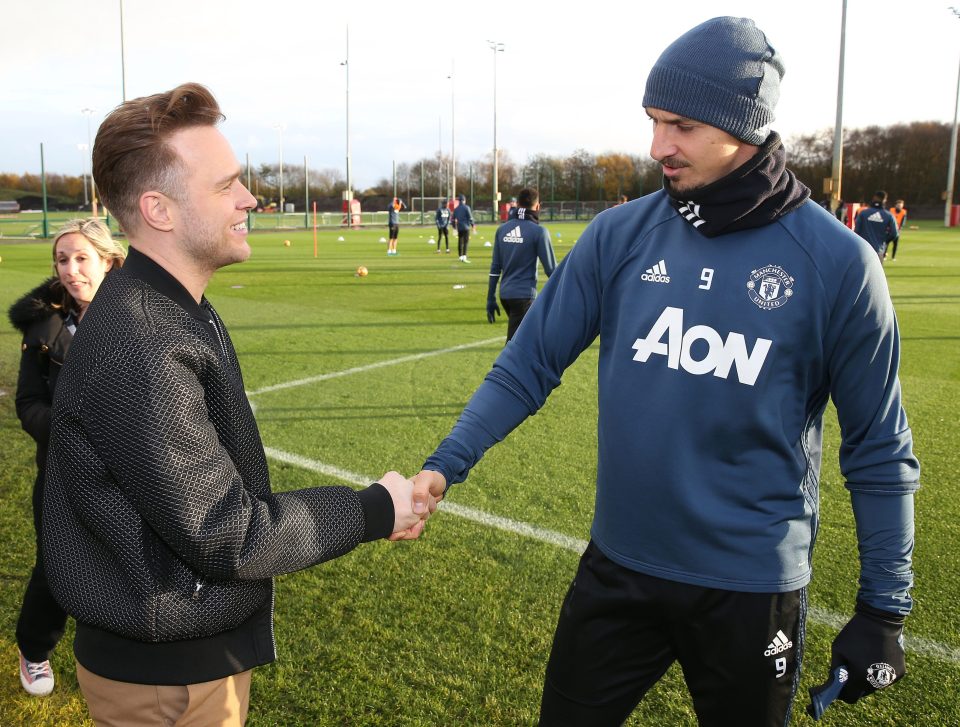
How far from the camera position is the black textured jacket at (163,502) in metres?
1.59

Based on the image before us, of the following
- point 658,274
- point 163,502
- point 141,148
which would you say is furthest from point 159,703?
point 658,274

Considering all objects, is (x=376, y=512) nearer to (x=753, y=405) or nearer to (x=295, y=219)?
(x=753, y=405)

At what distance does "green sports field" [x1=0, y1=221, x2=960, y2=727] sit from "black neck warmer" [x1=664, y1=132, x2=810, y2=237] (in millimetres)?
2076

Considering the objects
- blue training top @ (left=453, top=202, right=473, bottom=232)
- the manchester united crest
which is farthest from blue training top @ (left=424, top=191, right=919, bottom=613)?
blue training top @ (left=453, top=202, right=473, bottom=232)

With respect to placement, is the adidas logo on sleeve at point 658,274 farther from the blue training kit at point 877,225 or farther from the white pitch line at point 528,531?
the blue training kit at point 877,225

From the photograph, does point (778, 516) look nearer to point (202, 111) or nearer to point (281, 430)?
point (202, 111)

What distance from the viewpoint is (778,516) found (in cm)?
207

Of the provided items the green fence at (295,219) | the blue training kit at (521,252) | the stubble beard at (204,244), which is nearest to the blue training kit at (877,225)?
the blue training kit at (521,252)

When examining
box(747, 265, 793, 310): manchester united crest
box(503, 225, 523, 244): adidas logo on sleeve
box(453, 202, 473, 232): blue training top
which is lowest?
box(747, 265, 793, 310): manchester united crest

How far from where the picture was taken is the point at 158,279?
5.77ft

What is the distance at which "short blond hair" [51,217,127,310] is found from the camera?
354cm

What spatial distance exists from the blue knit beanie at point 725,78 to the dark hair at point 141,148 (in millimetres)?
1198

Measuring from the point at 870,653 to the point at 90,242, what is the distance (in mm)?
3398

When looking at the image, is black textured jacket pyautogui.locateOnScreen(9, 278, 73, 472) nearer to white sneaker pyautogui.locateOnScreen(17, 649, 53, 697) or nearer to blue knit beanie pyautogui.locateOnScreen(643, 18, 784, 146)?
white sneaker pyautogui.locateOnScreen(17, 649, 53, 697)
